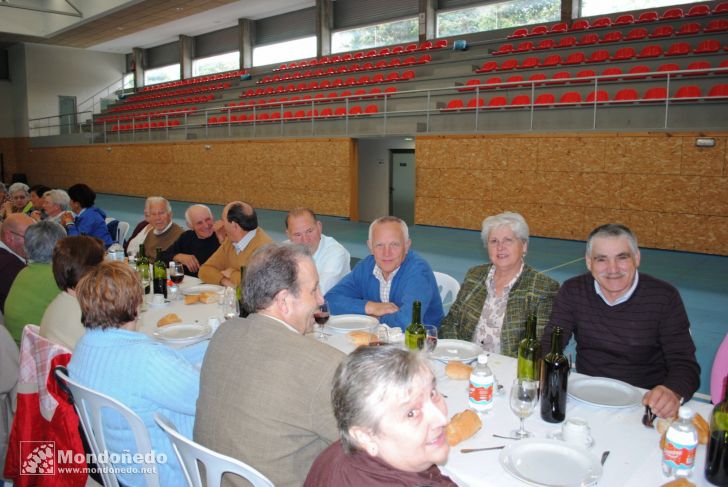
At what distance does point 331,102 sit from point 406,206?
14.9ft

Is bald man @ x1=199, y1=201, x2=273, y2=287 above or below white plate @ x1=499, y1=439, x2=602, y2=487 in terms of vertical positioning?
above

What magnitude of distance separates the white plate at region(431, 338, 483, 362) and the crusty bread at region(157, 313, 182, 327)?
159 centimetres

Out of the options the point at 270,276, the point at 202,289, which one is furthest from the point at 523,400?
the point at 202,289

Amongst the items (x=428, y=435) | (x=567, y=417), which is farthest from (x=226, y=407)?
(x=567, y=417)

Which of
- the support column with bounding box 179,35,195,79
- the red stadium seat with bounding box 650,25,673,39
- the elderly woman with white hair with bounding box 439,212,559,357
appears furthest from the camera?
the support column with bounding box 179,35,195,79

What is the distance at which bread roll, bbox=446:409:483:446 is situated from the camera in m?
1.77

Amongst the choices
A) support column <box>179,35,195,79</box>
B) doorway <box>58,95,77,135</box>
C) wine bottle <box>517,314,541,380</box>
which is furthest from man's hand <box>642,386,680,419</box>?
doorway <box>58,95,77,135</box>

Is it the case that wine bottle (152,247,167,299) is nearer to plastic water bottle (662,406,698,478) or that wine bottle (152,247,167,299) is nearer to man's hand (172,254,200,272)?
man's hand (172,254,200,272)

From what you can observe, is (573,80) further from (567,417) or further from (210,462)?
(210,462)

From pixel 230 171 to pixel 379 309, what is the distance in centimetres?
1449

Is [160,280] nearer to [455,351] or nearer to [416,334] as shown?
[416,334]

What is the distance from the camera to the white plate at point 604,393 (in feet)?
6.70

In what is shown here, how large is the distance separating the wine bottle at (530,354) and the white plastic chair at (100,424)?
1.52m

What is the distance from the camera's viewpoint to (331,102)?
52.1 ft
